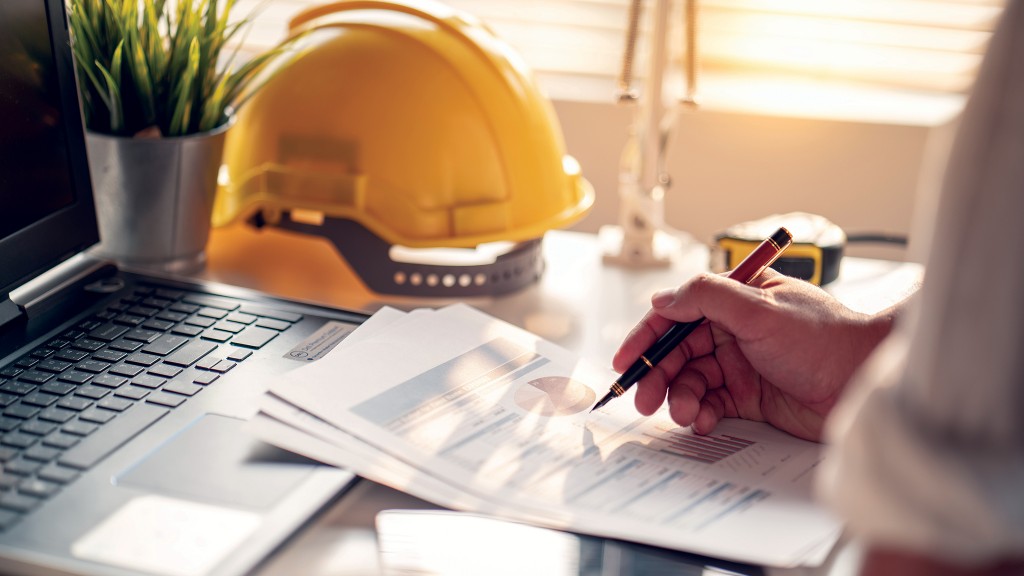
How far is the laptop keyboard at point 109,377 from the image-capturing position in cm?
52

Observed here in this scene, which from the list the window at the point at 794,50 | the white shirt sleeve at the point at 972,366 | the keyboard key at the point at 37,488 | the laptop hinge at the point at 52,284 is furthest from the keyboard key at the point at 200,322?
the window at the point at 794,50

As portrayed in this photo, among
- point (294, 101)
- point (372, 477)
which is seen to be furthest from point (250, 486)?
point (294, 101)

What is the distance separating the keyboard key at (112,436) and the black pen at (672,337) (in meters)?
0.27

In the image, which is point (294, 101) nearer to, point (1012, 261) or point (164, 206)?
point (164, 206)

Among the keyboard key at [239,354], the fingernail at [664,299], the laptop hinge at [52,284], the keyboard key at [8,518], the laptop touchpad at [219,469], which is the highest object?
the fingernail at [664,299]

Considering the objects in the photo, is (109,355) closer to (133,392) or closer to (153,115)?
(133,392)

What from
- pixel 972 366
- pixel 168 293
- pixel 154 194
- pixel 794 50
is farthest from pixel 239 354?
pixel 794 50

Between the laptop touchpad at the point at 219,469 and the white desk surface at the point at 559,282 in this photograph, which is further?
the white desk surface at the point at 559,282

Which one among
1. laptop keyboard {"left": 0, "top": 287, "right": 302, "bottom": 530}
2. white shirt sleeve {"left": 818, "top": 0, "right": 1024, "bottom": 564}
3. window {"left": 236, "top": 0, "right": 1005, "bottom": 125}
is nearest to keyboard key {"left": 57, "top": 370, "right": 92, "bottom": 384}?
laptop keyboard {"left": 0, "top": 287, "right": 302, "bottom": 530}

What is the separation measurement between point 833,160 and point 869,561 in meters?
1.07

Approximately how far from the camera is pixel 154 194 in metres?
0.82

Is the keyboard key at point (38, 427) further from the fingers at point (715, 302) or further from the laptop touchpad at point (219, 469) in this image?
the fingers at point (715, 302)

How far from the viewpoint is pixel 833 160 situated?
4.36ft

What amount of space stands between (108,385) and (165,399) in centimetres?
4
